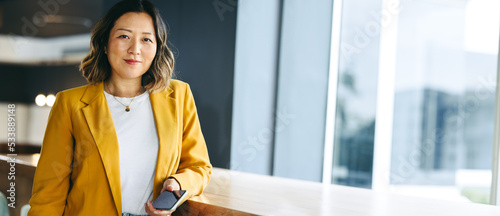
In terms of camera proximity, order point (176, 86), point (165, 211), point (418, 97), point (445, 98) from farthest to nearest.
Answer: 1. point (418, 97)
2. point (445, 98)
3. point (176, 86)
4. point (165, 211)

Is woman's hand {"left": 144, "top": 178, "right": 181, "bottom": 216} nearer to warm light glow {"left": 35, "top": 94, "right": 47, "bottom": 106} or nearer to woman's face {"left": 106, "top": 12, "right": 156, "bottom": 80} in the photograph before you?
woman's face {"left": 106, "top": 12, "right": 156, "bottom": 80}

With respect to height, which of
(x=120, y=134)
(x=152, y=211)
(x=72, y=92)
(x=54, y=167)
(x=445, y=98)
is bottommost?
(x=152, y=211)

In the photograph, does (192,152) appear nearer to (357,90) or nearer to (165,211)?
(165,211)

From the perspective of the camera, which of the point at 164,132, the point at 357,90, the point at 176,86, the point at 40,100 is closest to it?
the point at 164,132

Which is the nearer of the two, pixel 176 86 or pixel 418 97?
pixel 176 86

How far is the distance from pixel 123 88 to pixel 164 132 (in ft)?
Answer: 0.65

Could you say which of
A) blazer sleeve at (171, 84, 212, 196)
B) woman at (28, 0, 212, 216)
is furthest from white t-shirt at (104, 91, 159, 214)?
blazer sleeve at (171, 84, 212, 196)

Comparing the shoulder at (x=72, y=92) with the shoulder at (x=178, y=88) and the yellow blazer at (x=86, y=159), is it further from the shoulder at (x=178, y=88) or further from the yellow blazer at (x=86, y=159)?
the shoulder at (x=178, y=88)

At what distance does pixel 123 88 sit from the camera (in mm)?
1367

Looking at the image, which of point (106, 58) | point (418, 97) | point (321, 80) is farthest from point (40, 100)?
point (418, 97)

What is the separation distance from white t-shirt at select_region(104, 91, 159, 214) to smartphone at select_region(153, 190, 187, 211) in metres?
0.09

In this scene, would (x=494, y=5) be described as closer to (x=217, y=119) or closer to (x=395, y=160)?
(x=395, y=160)

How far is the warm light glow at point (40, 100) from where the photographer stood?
92.0 inches

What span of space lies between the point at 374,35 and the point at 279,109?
81 centimetres
